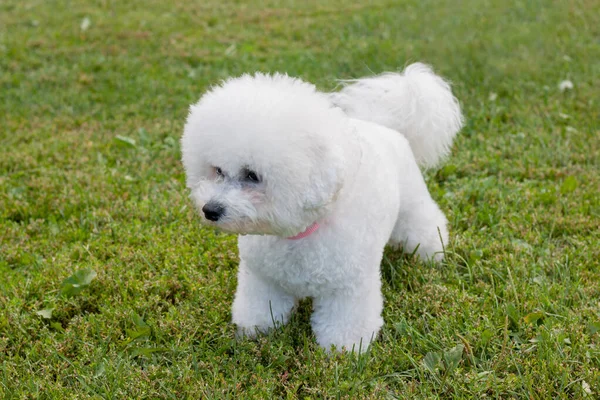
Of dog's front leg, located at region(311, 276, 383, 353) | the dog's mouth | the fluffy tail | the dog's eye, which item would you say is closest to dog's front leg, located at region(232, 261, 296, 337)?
dog's front leg, located at region(311, 276, 383, 353)

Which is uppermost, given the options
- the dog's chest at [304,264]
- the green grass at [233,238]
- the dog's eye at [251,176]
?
the dog's eye at [251,176]

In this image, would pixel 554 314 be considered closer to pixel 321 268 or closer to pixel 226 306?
pixel 321 268

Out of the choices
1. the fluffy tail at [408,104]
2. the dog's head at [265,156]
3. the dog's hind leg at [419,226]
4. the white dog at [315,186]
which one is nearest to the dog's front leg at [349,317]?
the white dog at [315,186]

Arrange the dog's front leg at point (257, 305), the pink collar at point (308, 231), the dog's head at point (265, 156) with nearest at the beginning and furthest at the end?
the dog's head at point (265, 156), the pink collar at point (308, 231), the dog's front leg at point (257, 305)

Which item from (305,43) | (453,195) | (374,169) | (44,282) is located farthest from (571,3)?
(44,282)

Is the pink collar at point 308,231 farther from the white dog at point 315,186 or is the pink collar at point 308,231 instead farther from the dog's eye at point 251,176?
the dog's eye at point 251,176

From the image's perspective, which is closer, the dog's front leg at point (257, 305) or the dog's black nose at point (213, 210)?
the dog's black nose at point (213, 210)

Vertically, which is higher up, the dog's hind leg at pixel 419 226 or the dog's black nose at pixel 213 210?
the dog's black nose at pixel 213 210

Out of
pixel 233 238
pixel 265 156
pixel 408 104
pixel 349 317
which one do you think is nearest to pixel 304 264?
pixel 349 317
